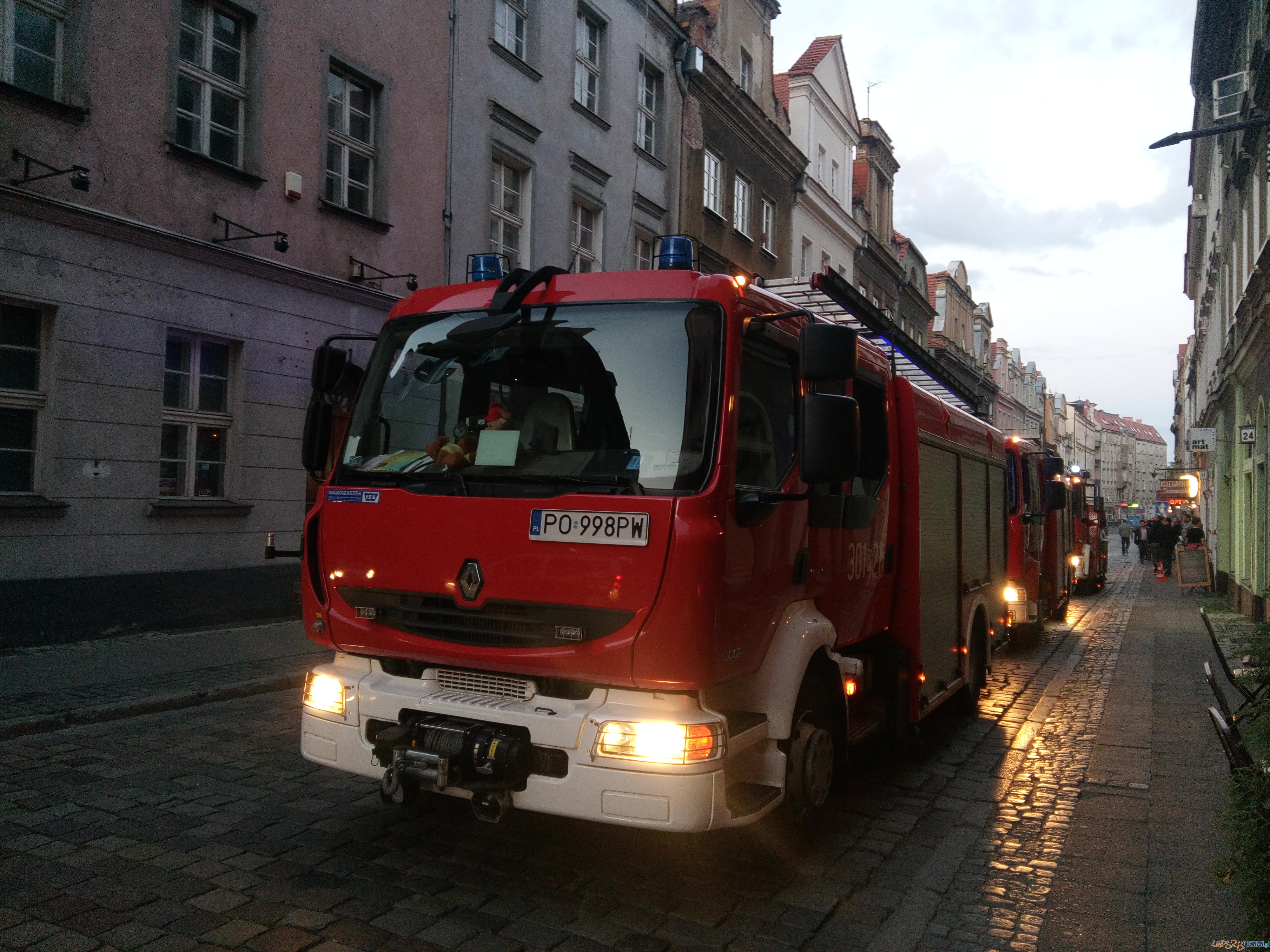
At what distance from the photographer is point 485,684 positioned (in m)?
4.15

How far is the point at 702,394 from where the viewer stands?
159 inches

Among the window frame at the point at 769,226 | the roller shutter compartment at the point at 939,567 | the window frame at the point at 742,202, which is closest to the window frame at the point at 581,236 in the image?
the window frame at the point at 742,202

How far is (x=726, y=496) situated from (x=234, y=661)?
6.58m

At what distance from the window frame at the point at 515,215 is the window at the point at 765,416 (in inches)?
471

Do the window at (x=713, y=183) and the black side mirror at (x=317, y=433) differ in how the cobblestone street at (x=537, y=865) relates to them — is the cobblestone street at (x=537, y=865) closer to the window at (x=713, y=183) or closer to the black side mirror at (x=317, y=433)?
the black side mirror at (x=317, y=433)

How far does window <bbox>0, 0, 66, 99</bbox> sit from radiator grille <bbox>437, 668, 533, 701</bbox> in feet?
26.4

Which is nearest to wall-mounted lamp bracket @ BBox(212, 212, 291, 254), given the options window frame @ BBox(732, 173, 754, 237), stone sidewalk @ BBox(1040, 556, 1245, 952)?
stone sidewalk @ BBox(1040, 556, 1245, 952)

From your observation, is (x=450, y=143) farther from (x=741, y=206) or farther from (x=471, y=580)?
(x=471, y=580)

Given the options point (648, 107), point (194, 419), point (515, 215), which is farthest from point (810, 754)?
point (648, 107)

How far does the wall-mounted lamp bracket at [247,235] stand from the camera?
10953 mm

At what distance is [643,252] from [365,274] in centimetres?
831

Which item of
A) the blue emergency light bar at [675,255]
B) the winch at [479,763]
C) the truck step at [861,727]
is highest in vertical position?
the blue emergency light bar at [675,255]

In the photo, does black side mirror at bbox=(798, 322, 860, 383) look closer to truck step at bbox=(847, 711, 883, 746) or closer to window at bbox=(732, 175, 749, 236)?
truck step at bbox=(847, 711, 883, 746)

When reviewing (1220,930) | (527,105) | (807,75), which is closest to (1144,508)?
(807,75)
